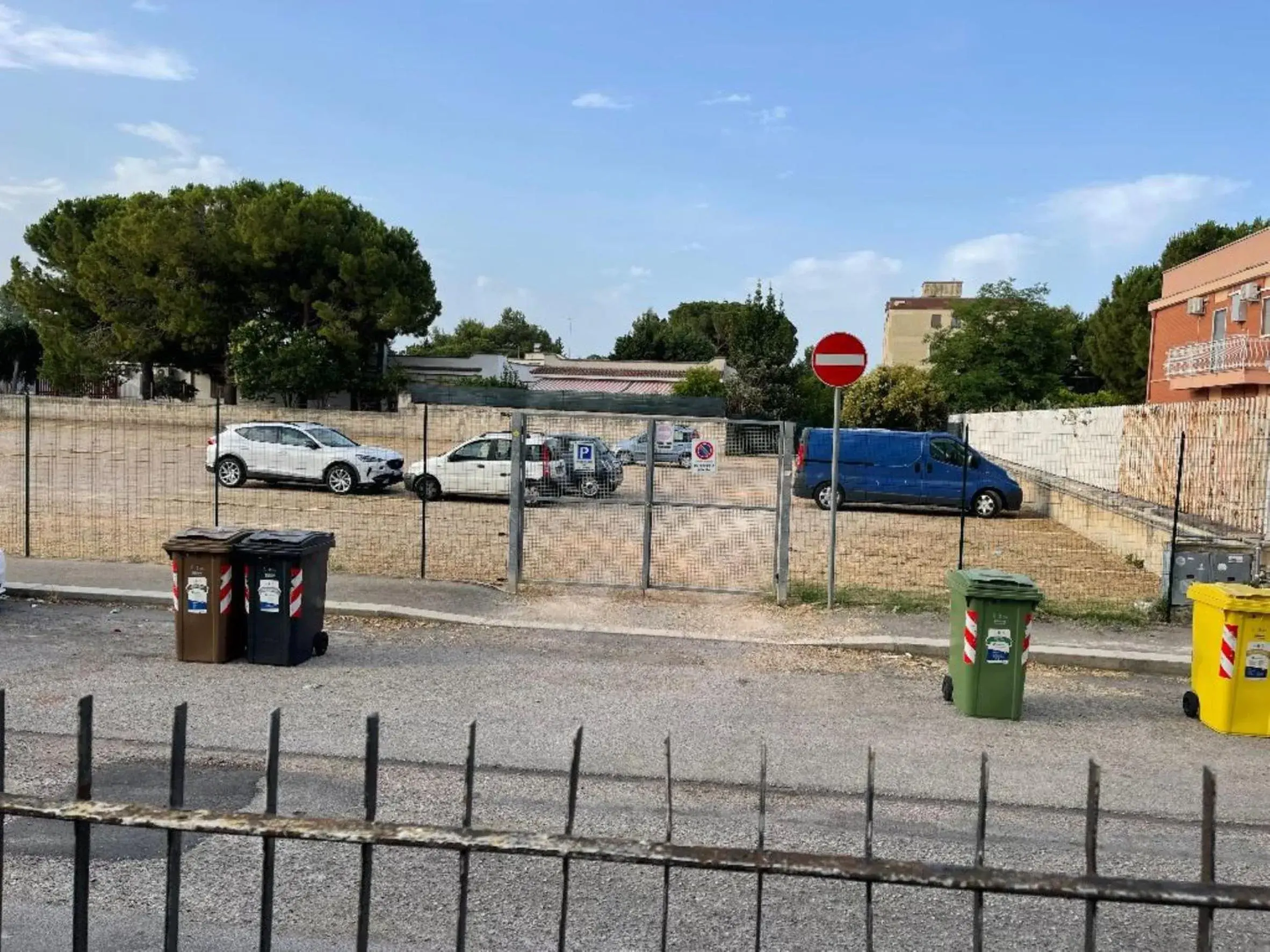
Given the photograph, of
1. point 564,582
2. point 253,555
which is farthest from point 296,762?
point 564,582

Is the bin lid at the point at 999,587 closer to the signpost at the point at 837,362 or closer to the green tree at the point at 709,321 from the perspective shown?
the signpost at the point at 837,362

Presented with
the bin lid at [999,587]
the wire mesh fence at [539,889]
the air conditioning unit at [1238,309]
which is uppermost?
the air conditioning unit at [1238,309]

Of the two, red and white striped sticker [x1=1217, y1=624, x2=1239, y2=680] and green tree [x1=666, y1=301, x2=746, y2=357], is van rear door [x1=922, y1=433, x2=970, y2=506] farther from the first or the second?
green tree [x1=666, y1=301, x2=746, y2=357]

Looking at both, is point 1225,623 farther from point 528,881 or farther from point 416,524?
point 416,524

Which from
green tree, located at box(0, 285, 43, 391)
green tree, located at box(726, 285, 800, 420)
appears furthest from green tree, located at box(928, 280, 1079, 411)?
green tree, located at box(0, 285, 43, 391)

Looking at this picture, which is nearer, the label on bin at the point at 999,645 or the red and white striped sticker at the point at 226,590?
the label on bin at the point at 999,645

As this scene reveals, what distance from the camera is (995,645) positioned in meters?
7.48

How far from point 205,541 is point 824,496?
16.4 metres

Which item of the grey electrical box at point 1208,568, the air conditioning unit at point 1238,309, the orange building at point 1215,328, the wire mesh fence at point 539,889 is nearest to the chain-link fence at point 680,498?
the grey electrical box at point 1208,568

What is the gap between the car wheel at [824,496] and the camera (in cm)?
2294

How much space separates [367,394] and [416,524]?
34.8 meters

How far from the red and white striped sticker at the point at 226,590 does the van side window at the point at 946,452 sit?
1706 centimetres

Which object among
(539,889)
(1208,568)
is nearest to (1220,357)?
(1208,568)

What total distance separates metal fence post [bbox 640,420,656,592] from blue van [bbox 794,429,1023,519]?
11233mm
